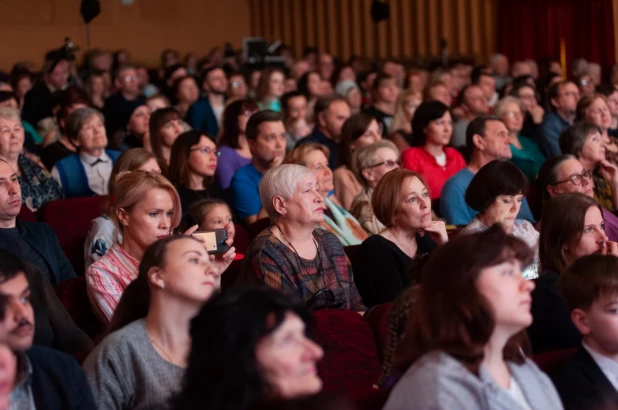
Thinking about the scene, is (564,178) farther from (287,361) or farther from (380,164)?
(287,361)

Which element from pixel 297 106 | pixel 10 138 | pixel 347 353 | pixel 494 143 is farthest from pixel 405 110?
pixel 347 353

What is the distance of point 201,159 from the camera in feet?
15.2

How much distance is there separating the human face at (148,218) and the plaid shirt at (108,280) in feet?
0.30

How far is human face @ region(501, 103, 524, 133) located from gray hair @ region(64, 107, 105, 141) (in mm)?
2499

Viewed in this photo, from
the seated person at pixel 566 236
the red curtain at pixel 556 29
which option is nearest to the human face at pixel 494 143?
the seated person at pixel 566 236

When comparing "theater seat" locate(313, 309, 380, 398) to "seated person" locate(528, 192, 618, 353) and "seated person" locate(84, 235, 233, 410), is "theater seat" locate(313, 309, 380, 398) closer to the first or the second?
"seated person" locate(84, 235, 233, 410)

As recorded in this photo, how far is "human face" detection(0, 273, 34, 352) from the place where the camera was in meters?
1.90

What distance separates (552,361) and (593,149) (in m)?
2.76

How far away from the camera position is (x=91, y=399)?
211 centimetres

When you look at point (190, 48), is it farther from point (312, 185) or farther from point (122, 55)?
point (312, 185)

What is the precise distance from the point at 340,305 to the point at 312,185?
0.44 meters

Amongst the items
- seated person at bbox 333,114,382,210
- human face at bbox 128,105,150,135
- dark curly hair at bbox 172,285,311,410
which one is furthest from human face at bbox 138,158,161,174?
dark curly hair at bbox 172,285,311,410

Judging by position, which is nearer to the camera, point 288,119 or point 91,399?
point 91,399

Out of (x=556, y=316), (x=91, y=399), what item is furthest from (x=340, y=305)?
(x=91, y=399)
